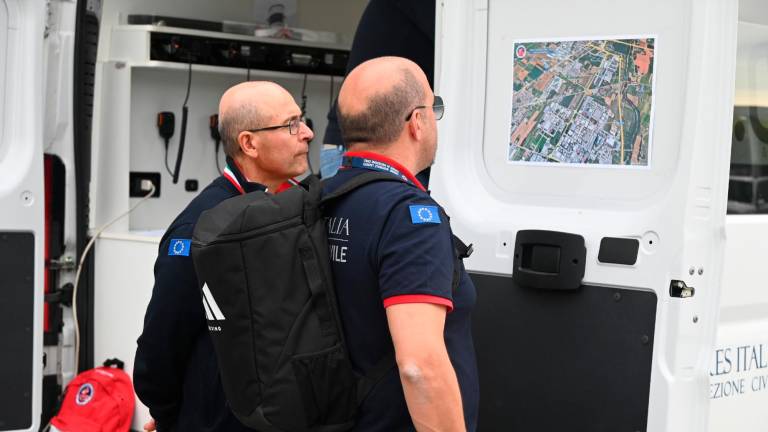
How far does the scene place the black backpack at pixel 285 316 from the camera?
2.14 m

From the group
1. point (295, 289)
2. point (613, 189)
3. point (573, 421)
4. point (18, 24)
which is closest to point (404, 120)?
point (295, 289)

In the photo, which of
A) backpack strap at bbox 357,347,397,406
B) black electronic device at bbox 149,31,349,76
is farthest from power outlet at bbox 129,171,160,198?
backpack strap at bbox 357,347,397,406

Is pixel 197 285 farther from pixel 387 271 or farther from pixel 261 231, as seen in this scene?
pixel 387 271

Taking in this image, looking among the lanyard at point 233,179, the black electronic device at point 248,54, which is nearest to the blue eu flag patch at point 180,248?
the lanyard at point 233,179

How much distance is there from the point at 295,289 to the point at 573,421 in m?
1.04

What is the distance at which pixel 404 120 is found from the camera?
7.34 feet

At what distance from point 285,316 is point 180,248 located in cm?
59

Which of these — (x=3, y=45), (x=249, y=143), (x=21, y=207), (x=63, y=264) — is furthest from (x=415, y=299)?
(x=63, y=264)

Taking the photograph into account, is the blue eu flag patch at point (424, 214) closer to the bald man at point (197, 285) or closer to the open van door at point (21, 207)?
the bald man at point (197, 285)

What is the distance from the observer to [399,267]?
6.75 feet

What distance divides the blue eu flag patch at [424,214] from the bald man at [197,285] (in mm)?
764

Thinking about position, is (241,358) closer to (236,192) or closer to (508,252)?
(236,192)

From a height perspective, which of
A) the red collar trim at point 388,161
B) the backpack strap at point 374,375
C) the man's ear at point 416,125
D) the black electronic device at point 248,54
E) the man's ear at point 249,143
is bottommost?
the backpack strap at point 374,375

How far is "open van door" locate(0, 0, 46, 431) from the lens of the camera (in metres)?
3.89
